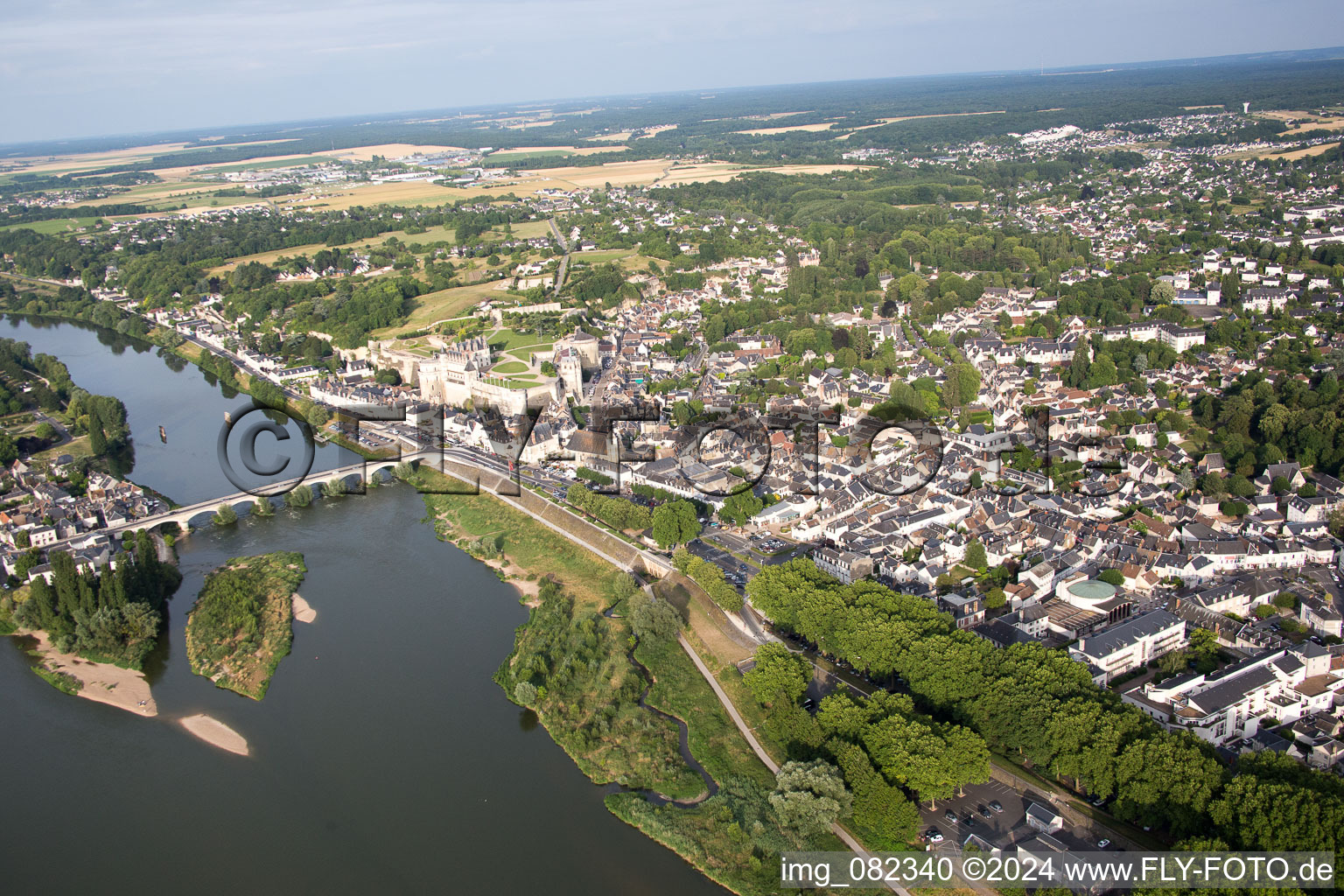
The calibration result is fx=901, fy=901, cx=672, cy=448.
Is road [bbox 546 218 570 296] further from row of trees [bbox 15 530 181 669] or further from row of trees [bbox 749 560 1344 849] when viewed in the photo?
row of trees [bbox 749 560 1344 849]

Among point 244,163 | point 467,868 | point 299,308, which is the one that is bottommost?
point 467,868

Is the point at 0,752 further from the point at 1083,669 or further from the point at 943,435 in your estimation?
the point at 943,435

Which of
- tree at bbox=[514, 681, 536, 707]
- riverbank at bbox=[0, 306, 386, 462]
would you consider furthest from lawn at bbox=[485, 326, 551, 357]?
tree at bbox=[514, 681, 536, 707]

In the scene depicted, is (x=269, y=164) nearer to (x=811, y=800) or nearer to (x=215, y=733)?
(x=215, y=733)

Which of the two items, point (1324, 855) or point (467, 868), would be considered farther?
point (467, 868)

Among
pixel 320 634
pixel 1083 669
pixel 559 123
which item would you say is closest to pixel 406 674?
pixel 320 634

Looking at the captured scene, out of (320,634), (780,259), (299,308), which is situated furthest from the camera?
(780,259)

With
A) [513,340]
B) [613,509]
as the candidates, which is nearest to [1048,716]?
[613,509]

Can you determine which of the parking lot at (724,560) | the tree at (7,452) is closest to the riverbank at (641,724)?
the parking lot at (724,560)
